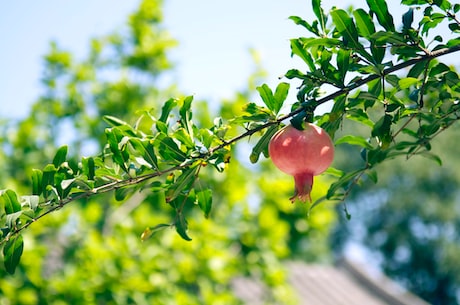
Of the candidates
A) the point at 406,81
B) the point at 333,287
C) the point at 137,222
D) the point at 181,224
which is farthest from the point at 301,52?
the point at 333,287

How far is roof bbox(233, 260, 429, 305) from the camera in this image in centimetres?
706

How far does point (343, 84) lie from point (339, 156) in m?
18.8

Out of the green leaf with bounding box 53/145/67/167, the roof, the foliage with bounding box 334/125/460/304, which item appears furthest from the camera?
the foliage with bounding box 334/125/460/304

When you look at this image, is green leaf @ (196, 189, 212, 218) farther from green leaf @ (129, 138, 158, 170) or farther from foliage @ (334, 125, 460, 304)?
foliage @ (334, 125, 460, 304)

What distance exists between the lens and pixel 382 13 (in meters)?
1.01

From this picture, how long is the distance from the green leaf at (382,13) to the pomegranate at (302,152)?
0.20 m

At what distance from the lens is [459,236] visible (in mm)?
17641

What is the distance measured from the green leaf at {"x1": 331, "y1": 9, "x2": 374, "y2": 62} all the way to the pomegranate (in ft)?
0.47

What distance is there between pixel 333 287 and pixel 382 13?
7.28 metres

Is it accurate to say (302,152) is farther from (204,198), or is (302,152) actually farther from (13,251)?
(13,251)

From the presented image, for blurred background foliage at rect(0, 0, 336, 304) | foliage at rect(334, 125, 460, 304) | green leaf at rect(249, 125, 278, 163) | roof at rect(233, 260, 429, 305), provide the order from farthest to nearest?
foliage at rect(334, 125, 460, 304), roof at rect(233, 260, 429, 305), blurred background foliage at rect(0, 0, 336, 304), green leaf at rect(249, 125, 278, 163)

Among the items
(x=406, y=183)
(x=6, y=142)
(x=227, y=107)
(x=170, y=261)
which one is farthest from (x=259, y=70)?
(x=406, y=183)

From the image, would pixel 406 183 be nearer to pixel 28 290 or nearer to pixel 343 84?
pixel 28 290

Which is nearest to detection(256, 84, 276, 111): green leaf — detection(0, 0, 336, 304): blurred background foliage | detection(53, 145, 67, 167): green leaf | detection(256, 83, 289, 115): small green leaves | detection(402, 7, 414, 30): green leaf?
detection(256, 83, 289, 115): small green leaves
